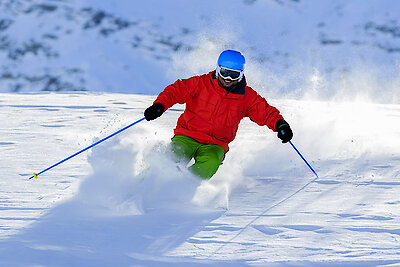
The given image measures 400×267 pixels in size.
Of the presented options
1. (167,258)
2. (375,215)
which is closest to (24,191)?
(167,258)

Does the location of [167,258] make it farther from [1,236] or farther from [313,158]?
[313,158]

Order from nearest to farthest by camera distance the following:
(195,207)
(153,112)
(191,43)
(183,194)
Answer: (195,207)
(183,194)
(153,112)
(191,43)

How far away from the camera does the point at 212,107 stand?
372cm

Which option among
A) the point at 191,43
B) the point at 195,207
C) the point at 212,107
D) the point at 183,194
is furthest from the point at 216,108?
the point at 191,43

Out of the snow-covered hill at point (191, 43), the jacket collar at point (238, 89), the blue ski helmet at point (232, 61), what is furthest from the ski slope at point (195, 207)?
the snow-covered hill at point (191, 43)

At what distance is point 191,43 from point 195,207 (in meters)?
21.4

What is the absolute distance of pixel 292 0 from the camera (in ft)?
86.4

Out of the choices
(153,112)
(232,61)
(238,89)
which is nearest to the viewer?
(153,112)

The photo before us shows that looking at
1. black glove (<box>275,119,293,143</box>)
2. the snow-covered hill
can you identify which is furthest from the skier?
the snow-covered hill

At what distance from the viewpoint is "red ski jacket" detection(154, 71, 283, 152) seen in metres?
3.71

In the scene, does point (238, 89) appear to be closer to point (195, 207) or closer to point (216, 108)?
point (216, 108)

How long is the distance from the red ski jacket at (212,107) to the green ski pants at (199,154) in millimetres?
82

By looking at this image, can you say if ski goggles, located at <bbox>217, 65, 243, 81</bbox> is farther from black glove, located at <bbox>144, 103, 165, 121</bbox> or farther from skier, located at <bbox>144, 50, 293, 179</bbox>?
black glove, located at <bbox>144, 103, 165, 121</bbox>

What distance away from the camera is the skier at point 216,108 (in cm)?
360
